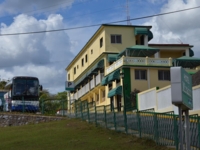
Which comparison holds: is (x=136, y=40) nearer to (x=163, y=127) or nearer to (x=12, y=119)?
(x=12, y=119)

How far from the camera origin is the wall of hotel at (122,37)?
52.8 metres

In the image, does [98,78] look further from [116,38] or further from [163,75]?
[163,75]

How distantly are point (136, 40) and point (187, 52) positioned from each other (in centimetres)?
673

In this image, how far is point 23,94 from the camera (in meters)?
42.8

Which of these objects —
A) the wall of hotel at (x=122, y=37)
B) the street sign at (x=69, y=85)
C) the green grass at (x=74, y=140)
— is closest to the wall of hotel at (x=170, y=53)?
the wall of hotel at (x=122, y=37)

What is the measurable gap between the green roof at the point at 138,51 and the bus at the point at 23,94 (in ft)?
33.8

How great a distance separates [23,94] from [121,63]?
34.9 ft

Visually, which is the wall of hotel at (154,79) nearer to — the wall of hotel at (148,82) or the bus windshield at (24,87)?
the wall of hotel at (148,82)

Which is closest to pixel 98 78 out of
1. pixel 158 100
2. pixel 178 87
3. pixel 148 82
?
pixel 148 82

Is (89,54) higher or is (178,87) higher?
(89,54)

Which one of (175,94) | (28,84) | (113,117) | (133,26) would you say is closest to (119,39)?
(133,26)

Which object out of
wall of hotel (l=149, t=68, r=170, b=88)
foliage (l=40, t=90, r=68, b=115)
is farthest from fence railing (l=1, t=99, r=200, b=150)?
wall of hotel (l=149, t=68, r=170, b=88)

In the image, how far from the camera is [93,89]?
5834 cm

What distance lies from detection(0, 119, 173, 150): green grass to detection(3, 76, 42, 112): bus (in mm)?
13251
